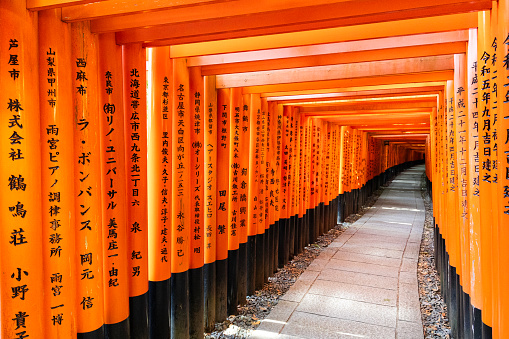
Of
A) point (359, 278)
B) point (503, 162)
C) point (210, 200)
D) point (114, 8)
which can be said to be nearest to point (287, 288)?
point (359, 278)

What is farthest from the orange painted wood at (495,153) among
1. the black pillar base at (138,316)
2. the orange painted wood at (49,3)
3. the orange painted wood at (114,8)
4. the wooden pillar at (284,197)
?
the wooden pillar at (284,197)

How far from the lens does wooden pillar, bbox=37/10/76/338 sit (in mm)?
2568

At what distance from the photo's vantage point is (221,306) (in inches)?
213

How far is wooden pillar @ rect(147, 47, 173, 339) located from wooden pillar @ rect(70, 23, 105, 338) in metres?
0.89

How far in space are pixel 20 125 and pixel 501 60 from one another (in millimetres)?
2975

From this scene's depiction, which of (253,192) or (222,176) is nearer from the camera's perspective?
(222,176)

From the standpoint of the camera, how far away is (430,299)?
6.28 metres

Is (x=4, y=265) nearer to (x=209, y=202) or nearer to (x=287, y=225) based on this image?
(x=209, y=202)

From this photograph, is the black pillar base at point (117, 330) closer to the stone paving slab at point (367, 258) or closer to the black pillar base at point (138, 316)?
the black pillar base at point (138, 316)

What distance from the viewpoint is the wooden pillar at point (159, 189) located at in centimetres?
383

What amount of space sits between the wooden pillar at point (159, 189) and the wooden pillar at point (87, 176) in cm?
89

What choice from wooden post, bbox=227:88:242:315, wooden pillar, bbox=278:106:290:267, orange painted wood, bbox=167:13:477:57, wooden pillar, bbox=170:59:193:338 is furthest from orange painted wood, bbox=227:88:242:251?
wooden pillar, bbox=278:106:290:267

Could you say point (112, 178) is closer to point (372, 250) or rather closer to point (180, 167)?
point (180, 167)

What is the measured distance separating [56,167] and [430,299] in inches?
241
